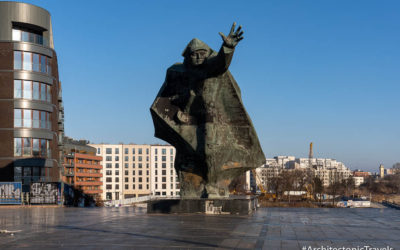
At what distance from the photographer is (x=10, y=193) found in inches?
1223

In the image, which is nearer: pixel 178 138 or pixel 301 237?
pixel 301 237

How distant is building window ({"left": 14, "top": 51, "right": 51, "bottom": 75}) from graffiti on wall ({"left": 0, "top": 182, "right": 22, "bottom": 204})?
1466 cm

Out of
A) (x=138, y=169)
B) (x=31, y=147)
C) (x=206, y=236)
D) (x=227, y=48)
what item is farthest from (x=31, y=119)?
(x=138, y=169)

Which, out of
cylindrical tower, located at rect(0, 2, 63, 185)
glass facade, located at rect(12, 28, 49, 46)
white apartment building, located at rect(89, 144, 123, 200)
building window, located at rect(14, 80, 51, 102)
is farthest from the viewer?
white apartment building, located at rect(89, 144, 123, 200)

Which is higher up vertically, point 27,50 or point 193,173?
point 27,50

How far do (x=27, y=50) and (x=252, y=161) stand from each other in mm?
31812

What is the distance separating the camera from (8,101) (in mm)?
40969

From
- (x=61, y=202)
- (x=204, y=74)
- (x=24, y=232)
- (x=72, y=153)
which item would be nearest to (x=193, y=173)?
(x=204, y=74)

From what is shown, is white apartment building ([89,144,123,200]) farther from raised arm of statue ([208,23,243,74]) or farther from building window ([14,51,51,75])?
raised arm of statue ([208,23,243,74])

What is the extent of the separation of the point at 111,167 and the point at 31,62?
83.7m

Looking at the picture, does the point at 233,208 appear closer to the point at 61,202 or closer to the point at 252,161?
the point at 252,161

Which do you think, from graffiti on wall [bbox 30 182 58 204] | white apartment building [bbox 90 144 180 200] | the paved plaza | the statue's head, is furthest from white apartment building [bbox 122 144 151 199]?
the paved plaza

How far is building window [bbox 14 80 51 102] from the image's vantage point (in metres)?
41.3

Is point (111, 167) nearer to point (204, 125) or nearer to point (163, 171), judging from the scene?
point (163, 171)
